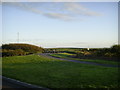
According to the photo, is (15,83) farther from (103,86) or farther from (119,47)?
(119,47)

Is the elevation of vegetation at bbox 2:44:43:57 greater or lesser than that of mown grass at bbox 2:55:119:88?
greater

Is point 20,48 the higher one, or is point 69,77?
point 20,48

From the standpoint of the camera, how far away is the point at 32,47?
3653cm

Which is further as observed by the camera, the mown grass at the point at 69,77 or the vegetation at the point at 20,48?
the vegetation at the point at 20,48

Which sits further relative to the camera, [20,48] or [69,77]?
[20,48]

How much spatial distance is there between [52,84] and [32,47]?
29521 millimetres

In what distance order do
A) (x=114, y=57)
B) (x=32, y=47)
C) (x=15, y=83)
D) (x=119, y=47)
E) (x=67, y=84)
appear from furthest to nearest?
(x=32, y=47)
(x=119, y=47)
(x=114, y=57)
(x=15, y=83)
(x=67, y=84)

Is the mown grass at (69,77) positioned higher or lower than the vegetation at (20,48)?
lower

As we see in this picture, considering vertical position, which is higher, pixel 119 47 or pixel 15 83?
pixel 119 47

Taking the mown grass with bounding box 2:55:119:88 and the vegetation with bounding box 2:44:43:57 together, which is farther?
the vegetation with bounding box 2:44:43:57

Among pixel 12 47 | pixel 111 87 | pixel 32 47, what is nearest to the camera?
pixel 111 87

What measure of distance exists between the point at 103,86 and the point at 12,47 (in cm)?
2881

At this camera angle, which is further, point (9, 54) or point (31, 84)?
point (9, 54)

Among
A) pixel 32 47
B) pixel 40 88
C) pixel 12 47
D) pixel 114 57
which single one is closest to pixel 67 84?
pixel 40 88
